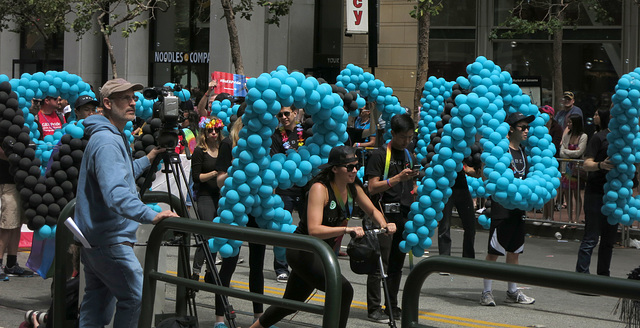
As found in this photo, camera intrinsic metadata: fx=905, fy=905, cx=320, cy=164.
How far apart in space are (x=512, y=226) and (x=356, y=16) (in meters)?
9.98

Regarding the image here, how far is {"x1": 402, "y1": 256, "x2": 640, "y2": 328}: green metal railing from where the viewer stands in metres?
3.30

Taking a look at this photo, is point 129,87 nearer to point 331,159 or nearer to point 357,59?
point 331,159

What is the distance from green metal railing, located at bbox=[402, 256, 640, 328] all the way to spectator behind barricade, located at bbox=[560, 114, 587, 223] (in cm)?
1026

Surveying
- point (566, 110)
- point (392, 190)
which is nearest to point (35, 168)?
point (392, 190)

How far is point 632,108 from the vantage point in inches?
378

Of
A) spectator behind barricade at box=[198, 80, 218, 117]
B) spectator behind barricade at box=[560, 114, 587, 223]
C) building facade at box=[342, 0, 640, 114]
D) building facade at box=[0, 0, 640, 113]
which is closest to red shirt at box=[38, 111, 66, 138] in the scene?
spectator behind barricade at box=[198, 80, 218, 117]

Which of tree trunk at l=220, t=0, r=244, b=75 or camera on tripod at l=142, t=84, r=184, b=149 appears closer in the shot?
camera on tripod at l=142, t=84, r=184, b=149

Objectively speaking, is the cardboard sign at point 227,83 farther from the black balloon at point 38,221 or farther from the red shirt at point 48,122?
the black balloon at point 38,221

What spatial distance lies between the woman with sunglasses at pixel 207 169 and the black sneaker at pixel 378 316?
6.78 ft

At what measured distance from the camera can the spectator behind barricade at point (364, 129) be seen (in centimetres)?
1159

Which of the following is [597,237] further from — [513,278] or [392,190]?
[513,278]

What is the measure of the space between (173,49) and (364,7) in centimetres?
1255

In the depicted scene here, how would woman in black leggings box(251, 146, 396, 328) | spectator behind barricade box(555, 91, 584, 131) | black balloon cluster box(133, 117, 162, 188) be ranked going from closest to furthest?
woman in black leggings box(251, 146, 396, 328) < black balloon cluster box(133, 117, 162, 188) < spectator behind barricade box(555, 91, 584, 131)

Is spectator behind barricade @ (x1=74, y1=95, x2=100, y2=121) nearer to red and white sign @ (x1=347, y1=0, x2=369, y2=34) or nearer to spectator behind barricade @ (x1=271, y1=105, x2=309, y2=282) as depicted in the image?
spectator behind barricade @ (x1=271, y1=105, x2=309, y2=282)
